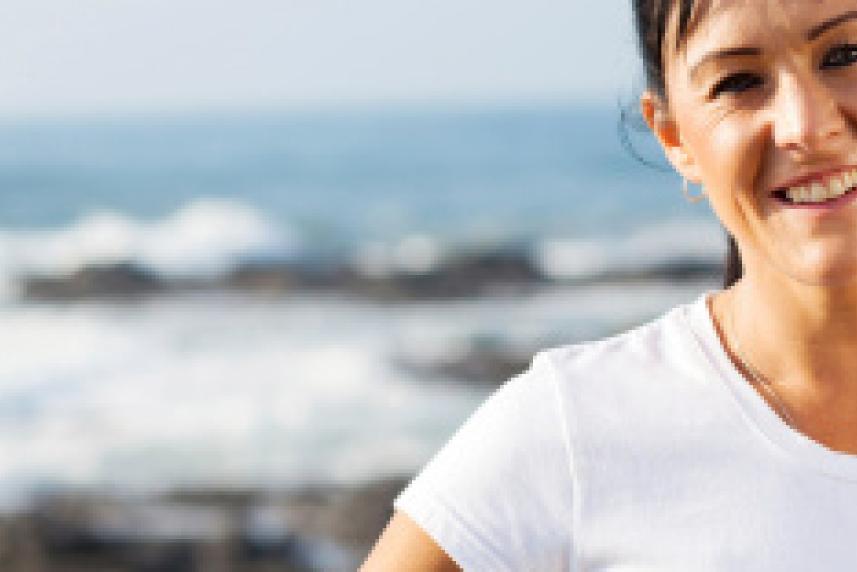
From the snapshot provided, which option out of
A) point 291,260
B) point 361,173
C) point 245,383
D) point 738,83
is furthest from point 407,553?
point 361,173

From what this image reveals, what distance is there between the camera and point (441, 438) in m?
8.85

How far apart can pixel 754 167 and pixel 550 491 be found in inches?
16.5

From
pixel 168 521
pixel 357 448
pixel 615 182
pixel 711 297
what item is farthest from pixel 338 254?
pixel 711 297

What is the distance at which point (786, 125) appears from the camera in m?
1.89

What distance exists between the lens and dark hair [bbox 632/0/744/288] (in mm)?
2031

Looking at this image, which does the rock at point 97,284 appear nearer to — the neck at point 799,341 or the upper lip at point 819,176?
the neck at point 799,341

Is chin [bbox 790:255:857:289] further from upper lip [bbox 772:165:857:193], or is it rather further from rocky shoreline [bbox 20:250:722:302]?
rocky shoreline [bbox 20:250:722:302]

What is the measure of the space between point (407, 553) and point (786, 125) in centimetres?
62

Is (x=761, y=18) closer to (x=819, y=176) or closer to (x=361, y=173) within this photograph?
(x=819, y=176)

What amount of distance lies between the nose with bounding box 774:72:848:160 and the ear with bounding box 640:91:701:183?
22 centimetres


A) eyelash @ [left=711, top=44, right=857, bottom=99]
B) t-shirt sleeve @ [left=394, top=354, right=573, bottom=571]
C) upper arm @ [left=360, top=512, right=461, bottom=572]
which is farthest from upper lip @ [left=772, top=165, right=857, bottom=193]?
upper arm @ [left=360, top=512, right=461, bottom=572]

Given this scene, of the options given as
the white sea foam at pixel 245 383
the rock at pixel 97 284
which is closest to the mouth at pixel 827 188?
the white sea foam at pixel 245 383

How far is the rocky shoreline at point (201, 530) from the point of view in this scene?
23.5ft

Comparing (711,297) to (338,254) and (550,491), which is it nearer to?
(550,491)
